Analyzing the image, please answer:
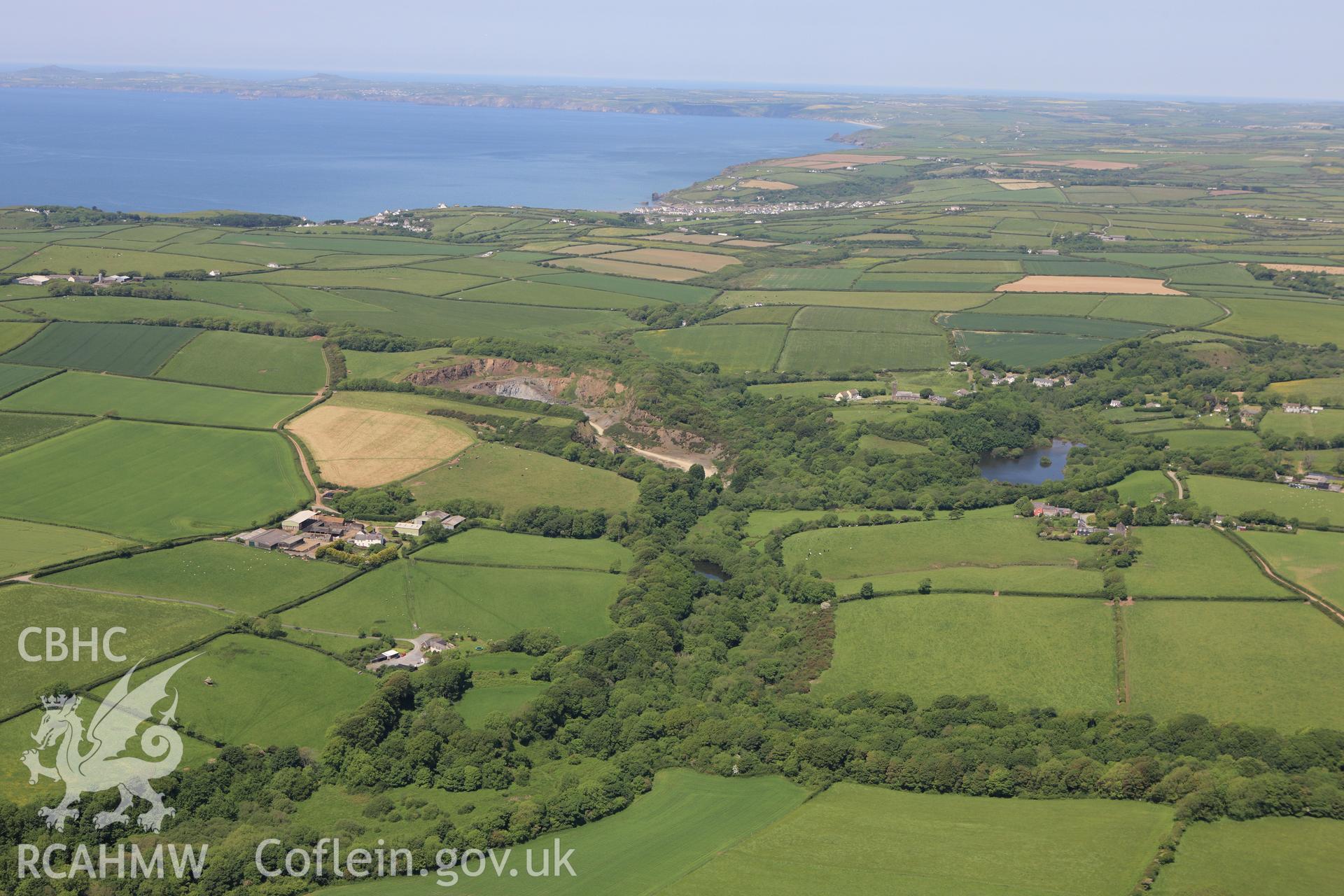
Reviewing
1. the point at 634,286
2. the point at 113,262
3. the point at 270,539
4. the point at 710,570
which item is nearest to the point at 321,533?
the point at 270,539

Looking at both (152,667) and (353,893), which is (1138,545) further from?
(152,667)

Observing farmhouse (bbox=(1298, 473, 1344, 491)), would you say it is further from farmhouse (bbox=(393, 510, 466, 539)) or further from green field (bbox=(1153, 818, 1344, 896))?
farmhouse (bbox=(393, 510, 466, 539))

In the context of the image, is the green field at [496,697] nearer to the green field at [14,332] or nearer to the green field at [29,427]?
the green field at [29,427]

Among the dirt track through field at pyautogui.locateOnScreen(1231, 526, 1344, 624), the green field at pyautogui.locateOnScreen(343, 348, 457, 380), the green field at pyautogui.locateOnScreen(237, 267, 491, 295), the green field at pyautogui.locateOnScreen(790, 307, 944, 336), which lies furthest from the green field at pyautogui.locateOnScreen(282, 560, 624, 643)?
the green field at pyautogui.locateOnScreen(237, 267, 491, 295)

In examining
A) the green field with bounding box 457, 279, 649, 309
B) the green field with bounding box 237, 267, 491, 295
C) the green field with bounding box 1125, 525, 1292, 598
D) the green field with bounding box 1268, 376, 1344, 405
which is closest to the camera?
the green field with bounding box 1125, 525, 1292, 598

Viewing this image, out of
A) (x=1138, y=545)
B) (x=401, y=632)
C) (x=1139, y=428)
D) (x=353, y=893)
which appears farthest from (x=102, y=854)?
(x=1139, y=428)

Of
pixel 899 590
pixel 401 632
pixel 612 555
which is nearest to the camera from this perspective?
pixel 401 632

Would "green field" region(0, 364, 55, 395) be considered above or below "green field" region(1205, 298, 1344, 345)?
below
